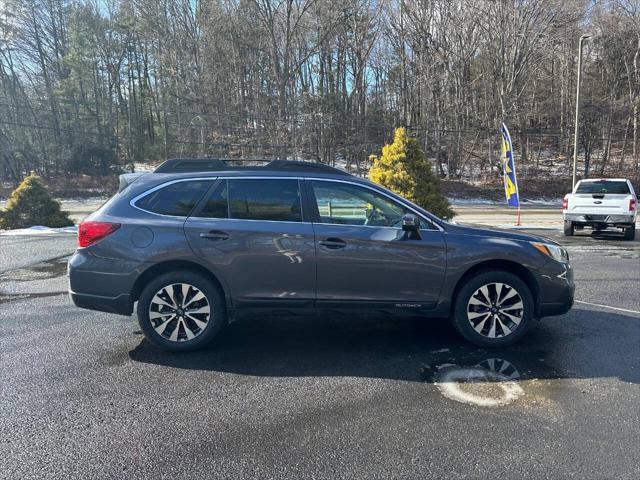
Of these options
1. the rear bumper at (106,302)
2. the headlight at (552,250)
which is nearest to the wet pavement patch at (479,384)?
the headlight at (552,250)

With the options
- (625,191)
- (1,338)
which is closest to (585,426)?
(1,338)

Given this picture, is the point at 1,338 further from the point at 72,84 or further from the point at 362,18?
the point at 72,84

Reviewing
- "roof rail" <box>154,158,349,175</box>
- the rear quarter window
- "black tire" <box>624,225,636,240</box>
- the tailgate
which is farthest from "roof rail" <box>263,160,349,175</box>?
"black tire" <box>624,225,636,240</box>

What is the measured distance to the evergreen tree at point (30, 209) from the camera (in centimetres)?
1477

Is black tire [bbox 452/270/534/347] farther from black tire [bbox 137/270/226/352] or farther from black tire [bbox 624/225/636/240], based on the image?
black tire [bbox 624/225/636/240]

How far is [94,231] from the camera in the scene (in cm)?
424

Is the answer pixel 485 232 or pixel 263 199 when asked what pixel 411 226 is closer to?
pixel 485 232

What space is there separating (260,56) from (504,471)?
39.9 metres

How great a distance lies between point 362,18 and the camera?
3800cm

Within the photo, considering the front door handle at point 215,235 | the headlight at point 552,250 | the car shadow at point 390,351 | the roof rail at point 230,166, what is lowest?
the car shadow at point 390,351

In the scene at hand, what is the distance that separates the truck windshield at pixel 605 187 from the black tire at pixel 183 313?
40.9 ft

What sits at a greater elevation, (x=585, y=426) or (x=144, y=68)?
(x=144, y=68)

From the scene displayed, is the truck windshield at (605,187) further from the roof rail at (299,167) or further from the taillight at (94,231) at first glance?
the taillight at (94,231)

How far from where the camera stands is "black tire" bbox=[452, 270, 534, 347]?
14.5 feet
